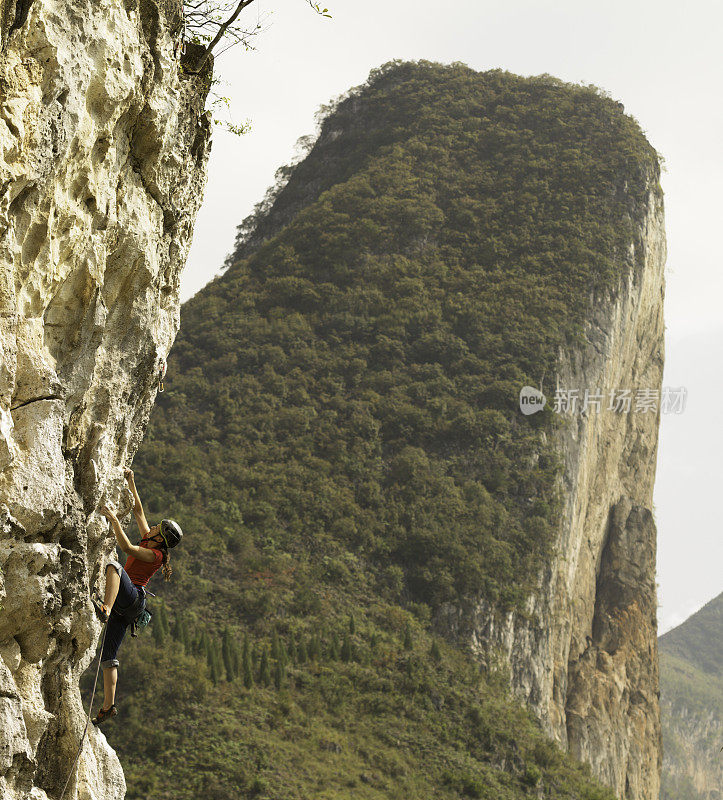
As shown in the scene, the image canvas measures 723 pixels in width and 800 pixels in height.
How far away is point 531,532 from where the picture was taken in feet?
89.5

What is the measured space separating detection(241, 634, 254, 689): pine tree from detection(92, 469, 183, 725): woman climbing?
48.1 ft

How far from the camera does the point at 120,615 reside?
6.08 meters

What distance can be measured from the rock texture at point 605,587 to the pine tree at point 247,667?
670cm

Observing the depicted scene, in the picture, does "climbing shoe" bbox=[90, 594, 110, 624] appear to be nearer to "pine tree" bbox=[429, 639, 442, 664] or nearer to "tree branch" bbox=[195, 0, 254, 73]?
"tree branch" bbox=[195, 0, 254, 73]

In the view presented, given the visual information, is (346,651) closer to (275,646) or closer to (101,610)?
(275,646)

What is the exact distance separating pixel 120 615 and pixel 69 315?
221cm

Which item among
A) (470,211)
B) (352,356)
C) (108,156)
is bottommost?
(108,156)

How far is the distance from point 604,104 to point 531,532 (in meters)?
27.0

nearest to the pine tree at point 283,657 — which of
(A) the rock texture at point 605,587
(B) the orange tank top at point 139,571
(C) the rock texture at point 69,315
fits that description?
(A) the rock texture at point 605,587

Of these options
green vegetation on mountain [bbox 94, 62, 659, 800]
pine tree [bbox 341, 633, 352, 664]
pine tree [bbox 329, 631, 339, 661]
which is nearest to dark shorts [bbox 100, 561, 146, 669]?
green vegetation on mountain [bbox 94, 62, 659, 800]

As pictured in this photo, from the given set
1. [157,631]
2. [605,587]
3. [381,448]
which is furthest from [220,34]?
[605,587]

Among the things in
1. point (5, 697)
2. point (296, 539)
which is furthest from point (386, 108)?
point (5, 697)

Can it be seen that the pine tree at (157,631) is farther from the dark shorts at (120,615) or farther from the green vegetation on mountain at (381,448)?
the dark shorts at (120,615)

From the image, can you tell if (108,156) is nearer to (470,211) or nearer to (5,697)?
(5,697)
